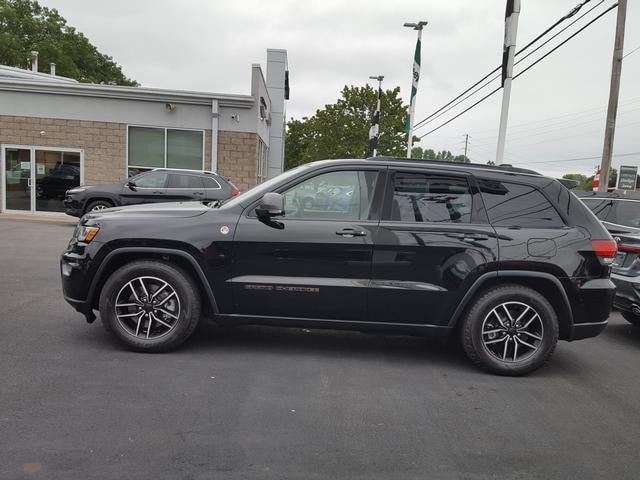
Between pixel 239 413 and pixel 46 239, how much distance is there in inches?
400

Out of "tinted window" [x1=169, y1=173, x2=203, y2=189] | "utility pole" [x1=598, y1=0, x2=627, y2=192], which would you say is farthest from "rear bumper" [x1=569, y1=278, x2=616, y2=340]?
"utility pole" [x1=598, y1=0, x2=627, y2=192]

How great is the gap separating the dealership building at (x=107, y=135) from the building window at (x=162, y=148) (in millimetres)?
33

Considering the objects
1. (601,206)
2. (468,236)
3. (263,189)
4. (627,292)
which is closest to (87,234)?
(263,189)

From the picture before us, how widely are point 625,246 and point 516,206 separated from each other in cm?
220

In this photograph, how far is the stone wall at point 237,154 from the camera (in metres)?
17.8

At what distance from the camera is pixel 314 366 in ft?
15.4

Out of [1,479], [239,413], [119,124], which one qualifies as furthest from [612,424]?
[119,124]

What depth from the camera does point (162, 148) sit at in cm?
1792

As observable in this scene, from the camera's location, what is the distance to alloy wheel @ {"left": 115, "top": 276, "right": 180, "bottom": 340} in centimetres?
474

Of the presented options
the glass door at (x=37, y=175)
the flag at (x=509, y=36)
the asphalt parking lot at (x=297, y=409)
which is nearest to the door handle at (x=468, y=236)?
the asphalt parking lot at (x=297, y=409)

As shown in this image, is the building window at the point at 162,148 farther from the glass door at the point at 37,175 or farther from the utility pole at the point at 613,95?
the utility pole at the point at 613,95

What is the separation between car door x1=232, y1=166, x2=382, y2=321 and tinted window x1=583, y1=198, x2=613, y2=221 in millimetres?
4504

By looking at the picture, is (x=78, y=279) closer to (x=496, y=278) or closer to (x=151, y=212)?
(x=151, y=212)

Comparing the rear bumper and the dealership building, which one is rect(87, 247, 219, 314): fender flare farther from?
the dealership building
